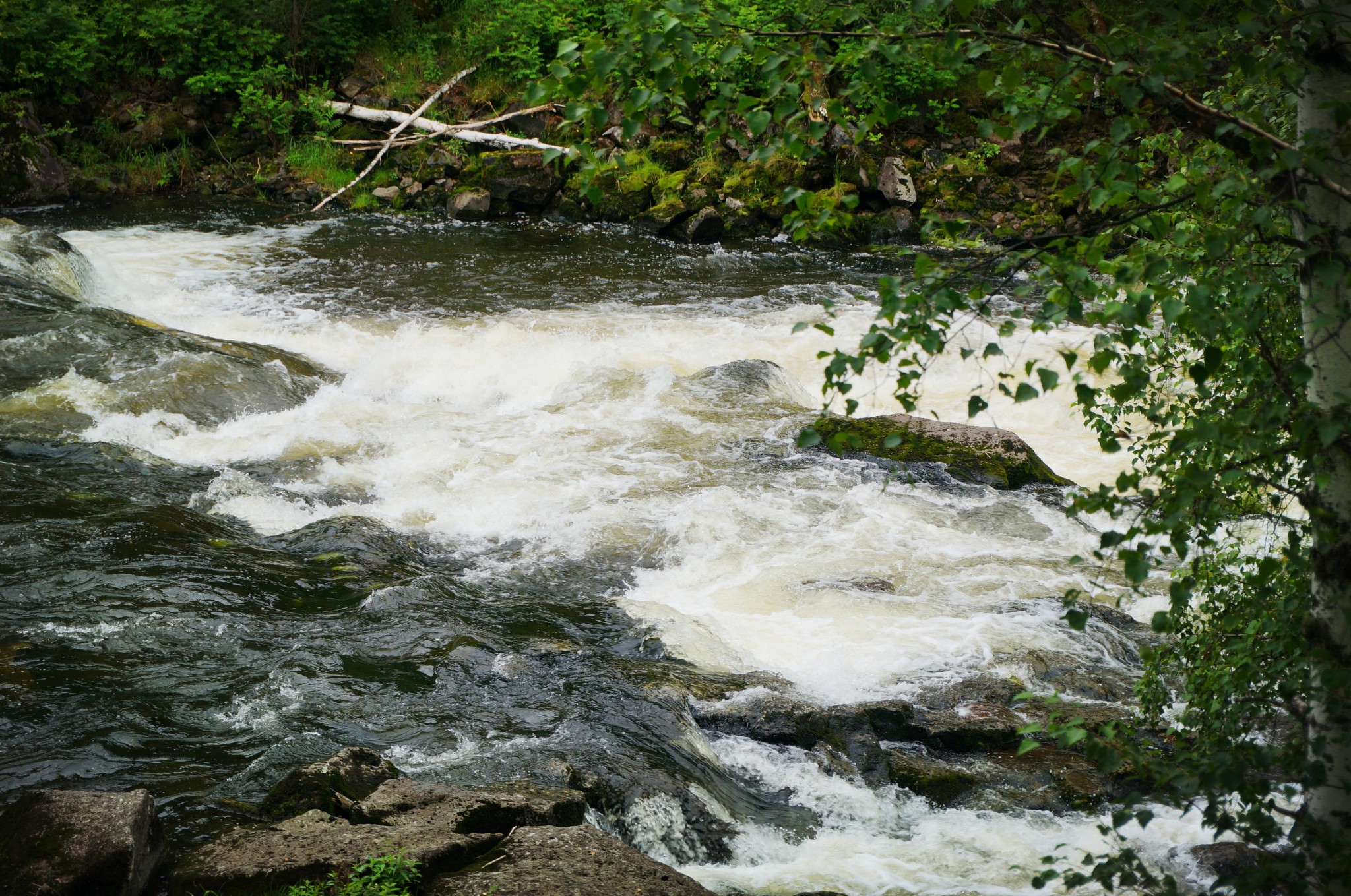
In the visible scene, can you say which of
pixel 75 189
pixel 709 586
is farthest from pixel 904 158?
pixel 75 189

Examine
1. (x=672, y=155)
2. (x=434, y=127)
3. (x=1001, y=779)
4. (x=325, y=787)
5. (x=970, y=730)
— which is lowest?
(x=1001, y=779)

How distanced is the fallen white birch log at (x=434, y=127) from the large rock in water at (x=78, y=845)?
17.0 meters

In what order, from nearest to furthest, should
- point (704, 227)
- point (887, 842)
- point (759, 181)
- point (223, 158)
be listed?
point (887, 842)
point (704, 227)
point (759, 181)
point (223, 158)

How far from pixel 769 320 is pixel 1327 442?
39.5ft

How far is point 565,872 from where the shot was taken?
3.39 m

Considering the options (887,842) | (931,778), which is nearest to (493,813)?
(887,842)

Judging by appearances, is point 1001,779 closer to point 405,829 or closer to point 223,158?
point 405,829

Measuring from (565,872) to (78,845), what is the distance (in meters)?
1.60

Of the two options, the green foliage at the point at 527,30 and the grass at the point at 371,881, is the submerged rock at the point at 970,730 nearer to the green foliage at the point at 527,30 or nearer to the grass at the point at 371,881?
the grass at the point at 371,881

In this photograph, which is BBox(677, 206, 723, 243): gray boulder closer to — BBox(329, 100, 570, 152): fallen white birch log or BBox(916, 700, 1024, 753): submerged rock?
BBox(329, 100, 570, 152): fallen white birch log

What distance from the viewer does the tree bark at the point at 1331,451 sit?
2119mm

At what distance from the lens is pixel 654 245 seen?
1802cm

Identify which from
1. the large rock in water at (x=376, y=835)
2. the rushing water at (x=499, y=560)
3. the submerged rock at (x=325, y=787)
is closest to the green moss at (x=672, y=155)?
the rushing water at (x=499, y=560)

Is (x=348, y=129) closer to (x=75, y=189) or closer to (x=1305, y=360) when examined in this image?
(x=75, y=189)
